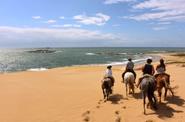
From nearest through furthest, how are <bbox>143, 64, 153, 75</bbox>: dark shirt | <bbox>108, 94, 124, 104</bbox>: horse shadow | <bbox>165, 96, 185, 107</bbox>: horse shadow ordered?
<bbox>165, 96, 185, 107</bbox>: horse shadow
<bbox>143, 64, 153, 75</bbox>: dark shirt
<bbox>108, 94, 124, 104</bbox>: horse shadow

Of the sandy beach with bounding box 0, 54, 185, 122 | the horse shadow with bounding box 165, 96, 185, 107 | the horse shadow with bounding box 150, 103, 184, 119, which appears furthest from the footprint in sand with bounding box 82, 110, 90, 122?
the horse shadow with bounding box 165, 96, 185, 107

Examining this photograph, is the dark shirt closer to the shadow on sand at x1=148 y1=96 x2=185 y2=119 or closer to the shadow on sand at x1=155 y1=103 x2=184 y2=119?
the shadow on sand at x1=148 y1=96 x2=185 y2=119

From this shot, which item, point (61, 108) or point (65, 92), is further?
point (65, 92)

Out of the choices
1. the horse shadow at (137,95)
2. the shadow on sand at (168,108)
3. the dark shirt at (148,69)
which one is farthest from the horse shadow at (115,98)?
the shadow on sand at (168,108)

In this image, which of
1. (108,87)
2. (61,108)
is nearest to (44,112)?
(61,108)

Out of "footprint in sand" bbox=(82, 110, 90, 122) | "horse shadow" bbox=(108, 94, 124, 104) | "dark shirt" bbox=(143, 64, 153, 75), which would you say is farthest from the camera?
"horse shadow" bbox=(108, 94, 124, 104)

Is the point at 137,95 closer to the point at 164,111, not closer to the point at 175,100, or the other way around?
the point at 175,100

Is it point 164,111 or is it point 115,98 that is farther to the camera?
point 115,98

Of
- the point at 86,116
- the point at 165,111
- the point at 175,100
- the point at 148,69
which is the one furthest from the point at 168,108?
the point at 86,116

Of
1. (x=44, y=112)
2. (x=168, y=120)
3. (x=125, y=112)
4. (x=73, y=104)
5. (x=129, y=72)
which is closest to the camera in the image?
(x=168, y=120)

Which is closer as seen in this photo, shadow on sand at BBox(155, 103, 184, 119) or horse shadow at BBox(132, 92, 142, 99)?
shadow on sand at BBox(155, 103, 184, 119)

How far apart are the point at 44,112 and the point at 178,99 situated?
7.06 m

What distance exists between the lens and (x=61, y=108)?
1466 centimetres

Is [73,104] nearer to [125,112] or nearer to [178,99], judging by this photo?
[125,112]
